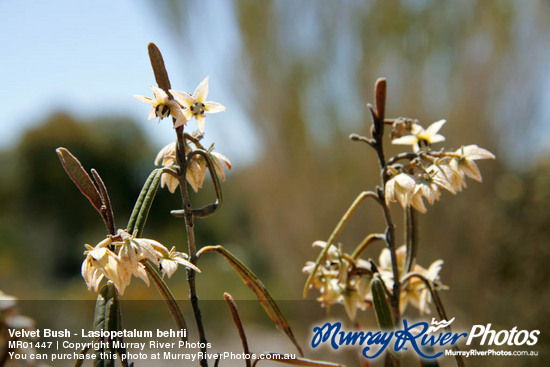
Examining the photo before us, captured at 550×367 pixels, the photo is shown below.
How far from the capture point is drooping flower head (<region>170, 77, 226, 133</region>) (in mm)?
281

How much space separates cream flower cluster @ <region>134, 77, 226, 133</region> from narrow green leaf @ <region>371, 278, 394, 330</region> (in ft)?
0.54

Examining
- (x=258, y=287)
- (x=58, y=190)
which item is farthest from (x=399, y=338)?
(x=58, y=190)

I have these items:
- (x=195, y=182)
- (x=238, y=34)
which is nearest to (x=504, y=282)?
(x=238, y=34)

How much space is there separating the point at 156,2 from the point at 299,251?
1.71m

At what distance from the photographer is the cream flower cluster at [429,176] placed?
12.1 inches

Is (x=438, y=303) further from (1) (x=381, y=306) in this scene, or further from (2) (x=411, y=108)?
(2) (x=411, y=108)

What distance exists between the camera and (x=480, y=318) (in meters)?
1.97

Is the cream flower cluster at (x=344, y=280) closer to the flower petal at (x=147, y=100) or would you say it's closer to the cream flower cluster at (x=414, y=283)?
the cream flower cluster at (x=414, y=283)

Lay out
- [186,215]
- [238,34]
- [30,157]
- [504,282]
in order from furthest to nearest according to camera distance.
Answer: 1. [30,157]
2. [238,34]
3. [504,282]
4. [186,215]

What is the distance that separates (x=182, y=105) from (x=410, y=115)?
6.52 feet

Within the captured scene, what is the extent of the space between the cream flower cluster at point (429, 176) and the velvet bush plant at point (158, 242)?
0.12m

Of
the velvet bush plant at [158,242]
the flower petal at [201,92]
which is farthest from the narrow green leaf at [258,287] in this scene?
the flower petal at [201,92]

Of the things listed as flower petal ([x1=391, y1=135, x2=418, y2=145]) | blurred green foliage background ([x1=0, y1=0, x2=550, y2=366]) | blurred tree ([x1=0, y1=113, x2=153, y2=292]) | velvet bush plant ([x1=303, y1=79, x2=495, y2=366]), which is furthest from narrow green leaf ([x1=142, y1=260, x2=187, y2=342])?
blurred tree ([x1=0, y1=113, x2=153, y2=292])

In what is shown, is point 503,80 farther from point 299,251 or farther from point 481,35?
point 299,251
